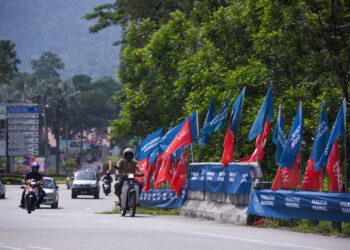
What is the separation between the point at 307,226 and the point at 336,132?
7.35 ft

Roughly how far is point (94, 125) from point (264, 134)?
171 metres

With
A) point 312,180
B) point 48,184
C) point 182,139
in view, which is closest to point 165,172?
point 182,139

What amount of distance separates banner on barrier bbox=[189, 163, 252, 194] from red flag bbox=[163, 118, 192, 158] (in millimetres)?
1203

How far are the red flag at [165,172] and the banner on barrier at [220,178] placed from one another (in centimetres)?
434

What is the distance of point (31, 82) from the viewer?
18275 cm

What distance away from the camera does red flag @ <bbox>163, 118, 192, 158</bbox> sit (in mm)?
30755

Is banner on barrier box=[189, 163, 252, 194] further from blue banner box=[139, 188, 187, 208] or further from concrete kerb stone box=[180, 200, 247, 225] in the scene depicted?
blue banner box=[139, 188, 187, 208]

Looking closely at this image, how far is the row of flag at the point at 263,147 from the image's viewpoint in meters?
22.2

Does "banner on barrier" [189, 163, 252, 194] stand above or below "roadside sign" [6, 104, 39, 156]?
below

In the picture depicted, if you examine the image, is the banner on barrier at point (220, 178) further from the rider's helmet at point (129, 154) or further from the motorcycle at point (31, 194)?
the motorcycle at point (31, 194)

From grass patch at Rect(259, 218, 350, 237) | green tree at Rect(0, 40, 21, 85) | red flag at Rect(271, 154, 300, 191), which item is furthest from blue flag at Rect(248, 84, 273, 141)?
green tree at Rect(0, 40, 21, 85)

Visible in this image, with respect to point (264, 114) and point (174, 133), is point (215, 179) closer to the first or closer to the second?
point (264, 114)

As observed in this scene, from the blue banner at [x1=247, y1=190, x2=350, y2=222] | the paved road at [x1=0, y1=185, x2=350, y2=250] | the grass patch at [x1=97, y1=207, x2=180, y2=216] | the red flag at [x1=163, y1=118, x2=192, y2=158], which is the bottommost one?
the paved road at [x1=0, y1=185, x2=350, y2=250]

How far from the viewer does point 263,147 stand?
27.1m
